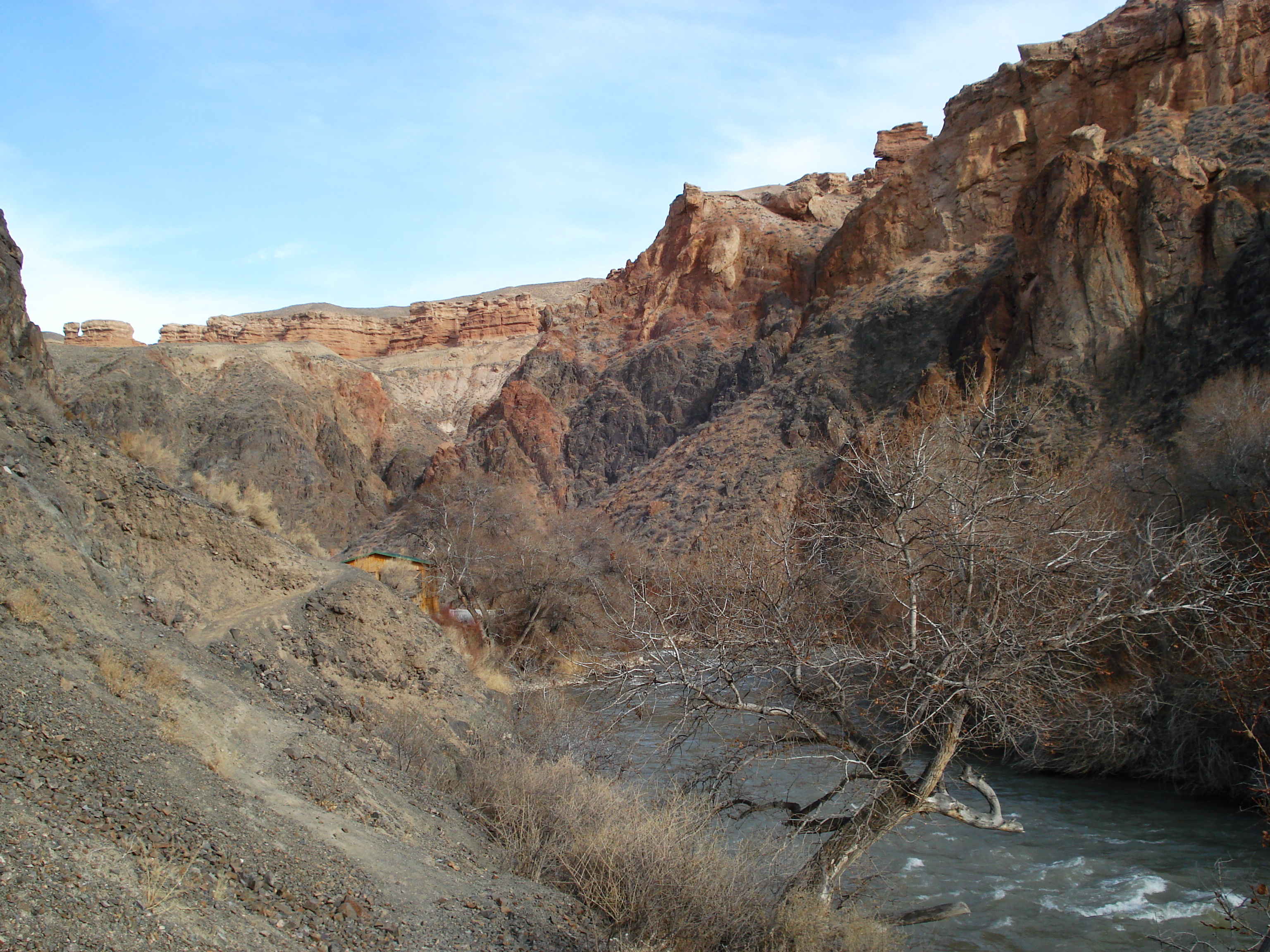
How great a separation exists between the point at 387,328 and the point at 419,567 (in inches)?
2550

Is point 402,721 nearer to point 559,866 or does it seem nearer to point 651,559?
point 559,866

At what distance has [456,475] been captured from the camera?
158 ft

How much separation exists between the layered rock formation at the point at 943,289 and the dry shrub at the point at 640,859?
1364 centimetres

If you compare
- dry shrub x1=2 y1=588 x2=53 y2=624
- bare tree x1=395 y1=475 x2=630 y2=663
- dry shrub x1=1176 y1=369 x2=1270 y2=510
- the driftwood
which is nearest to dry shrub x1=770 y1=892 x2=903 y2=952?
the driftwood

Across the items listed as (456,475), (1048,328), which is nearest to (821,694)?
(1048,328)

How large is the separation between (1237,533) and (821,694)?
520 inches

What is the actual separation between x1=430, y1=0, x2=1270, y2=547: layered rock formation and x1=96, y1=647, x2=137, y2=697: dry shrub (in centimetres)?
1631

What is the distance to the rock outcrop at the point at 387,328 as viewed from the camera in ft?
273

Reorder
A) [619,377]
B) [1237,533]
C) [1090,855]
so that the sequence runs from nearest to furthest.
Answer: [1090,855]
[1237,533]
[619,377]

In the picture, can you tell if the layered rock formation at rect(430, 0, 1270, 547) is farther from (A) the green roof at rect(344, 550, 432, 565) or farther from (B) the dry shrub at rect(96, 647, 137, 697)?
(B) the dry shrub at rect(96, 647, 137, 697)

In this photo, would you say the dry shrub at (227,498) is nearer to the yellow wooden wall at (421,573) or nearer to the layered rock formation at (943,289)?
the yellow wooden wall at (421,573)

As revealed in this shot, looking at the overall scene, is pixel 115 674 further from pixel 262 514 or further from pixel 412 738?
pixel 262 514

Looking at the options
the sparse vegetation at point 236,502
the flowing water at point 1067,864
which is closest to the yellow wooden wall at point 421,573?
the sparse vegetation at point 236,502

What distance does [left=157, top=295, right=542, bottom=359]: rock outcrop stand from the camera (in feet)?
273
